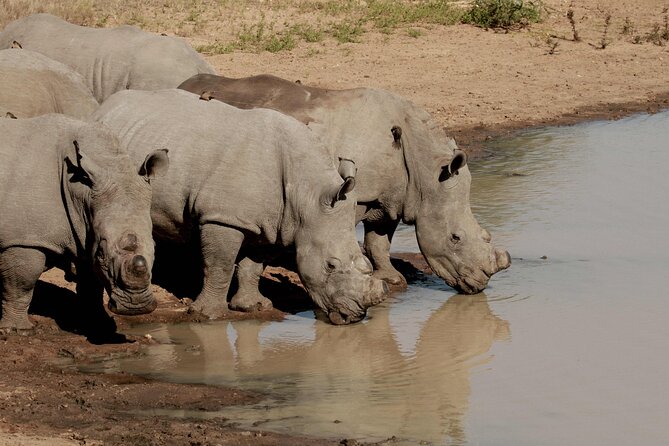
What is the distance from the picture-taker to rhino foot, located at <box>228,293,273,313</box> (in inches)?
434

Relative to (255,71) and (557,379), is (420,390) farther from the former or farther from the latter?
(255,71)

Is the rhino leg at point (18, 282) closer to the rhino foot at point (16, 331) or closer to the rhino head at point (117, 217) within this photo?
the rhino foot at point (16, 331)

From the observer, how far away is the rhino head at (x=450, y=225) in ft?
38.8

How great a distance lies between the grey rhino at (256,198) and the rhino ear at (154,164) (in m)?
0.99

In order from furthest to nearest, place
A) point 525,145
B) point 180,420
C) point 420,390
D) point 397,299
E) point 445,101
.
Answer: point 445,101 → point 525,145 → point 397,299 → point 420,390 → point 180,420

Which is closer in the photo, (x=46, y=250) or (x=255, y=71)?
(x=46, y=250)

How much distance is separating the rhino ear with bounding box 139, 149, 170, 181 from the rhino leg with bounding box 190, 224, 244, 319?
3.67ft

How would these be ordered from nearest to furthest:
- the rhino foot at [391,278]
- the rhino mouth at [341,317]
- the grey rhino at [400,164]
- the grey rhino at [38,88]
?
the rhino mouth at [341,317] → the grey rhino at [38,88] → the grey rhino at [400,164] → the rhino foot at [391,278]

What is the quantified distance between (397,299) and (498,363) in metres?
1.86

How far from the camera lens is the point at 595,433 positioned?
859 cm

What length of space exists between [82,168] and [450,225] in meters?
3.78

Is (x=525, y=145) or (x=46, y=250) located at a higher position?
(x=46, y=250)

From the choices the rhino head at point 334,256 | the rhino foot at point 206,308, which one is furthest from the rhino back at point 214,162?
the rhino foot at point 206,308

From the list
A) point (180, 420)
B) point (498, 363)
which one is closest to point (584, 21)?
point (498, 363)
